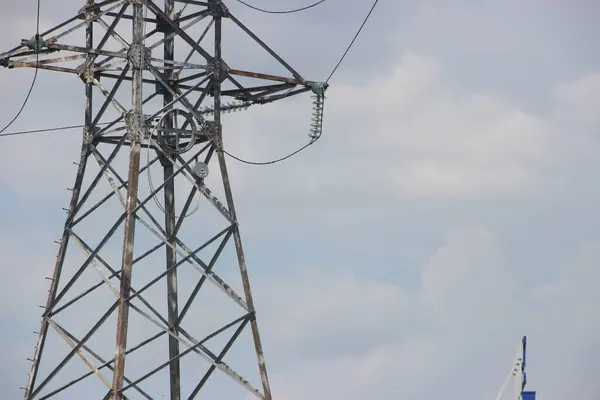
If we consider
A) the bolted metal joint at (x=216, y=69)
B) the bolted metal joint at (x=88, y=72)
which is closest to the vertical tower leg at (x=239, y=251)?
the bolted metal joint at (x=216, y=69)

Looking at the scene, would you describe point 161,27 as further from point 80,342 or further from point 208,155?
point 80,342

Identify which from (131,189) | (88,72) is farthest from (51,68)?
(131,189)

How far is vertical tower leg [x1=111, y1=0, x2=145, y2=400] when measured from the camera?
268 ft

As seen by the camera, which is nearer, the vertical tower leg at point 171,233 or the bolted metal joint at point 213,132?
the bolted metal joint at point 213,132

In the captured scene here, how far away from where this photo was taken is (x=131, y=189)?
3246 inches

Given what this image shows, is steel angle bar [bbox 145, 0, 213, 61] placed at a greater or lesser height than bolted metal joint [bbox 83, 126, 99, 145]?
greater

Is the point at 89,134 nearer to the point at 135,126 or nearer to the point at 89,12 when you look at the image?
the point at 135,126

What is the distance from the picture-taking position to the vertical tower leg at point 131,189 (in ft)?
268

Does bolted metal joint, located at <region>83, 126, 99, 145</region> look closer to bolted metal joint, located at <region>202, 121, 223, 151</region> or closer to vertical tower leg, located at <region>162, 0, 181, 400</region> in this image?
vertical tower leg, located at <region>162, 0, 181, 400</region>

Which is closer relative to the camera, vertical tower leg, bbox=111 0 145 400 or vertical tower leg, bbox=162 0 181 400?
vertical tower leg, bbox=111 0 145 400

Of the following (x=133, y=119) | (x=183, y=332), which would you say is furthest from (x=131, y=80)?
(x=183, y=332)

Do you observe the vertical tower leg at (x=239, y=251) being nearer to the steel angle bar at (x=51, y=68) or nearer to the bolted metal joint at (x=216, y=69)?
the bolted metal joint at (x=216, y=69)

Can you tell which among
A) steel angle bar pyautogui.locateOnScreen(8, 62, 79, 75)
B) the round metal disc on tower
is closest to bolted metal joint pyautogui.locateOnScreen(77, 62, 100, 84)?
steel angle bar pyautogui.locateOnScreen(8, 62, 79, 75)

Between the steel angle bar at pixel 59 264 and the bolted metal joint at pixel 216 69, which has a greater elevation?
the bolted metal joint at pixel 216 69
